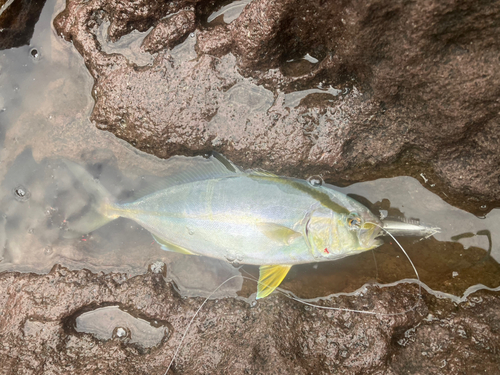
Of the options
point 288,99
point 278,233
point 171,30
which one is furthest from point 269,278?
point 171,30

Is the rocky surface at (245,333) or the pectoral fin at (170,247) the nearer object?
the rocky surface at (245,333)

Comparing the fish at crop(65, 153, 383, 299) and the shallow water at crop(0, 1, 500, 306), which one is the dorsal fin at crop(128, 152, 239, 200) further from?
the shallow water at crop(0, 1, 500, 306)

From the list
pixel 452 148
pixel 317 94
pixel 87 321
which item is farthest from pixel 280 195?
pixel 87 321

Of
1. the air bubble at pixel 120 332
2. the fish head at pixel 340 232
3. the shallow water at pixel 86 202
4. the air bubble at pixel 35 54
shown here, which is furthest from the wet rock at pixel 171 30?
the air bubble at pixel 120 332

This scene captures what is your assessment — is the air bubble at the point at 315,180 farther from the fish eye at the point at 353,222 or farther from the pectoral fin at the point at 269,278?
the pectoral fin at the point at 269,278

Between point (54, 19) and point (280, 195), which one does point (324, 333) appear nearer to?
point (280, 195)

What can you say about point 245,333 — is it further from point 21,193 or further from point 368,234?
point 21,193
